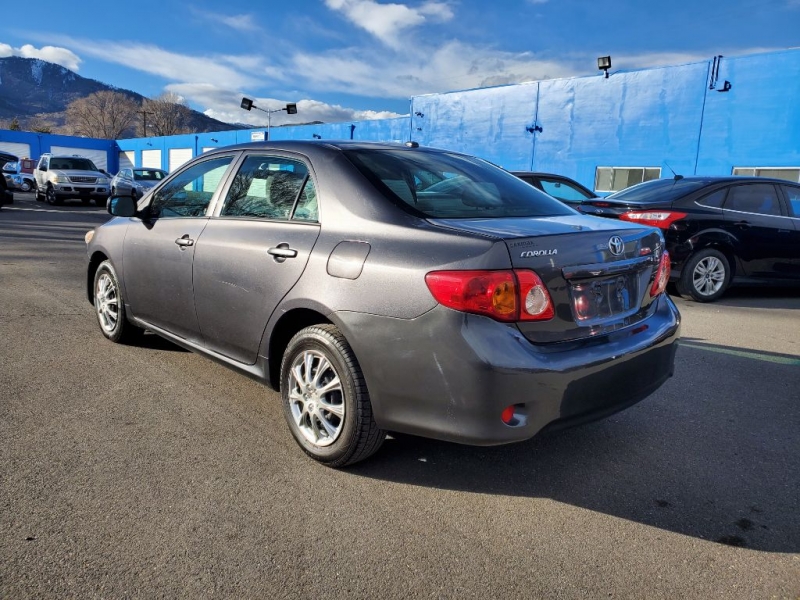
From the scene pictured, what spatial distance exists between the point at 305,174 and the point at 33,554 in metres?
2.09

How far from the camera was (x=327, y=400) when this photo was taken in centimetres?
290

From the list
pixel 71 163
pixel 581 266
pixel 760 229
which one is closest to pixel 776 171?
pixel 760 229

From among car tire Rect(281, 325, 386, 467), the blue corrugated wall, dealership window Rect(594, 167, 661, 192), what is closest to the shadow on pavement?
car tire Rect(281, 325, 386, 467)

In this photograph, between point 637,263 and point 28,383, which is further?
point 28,383

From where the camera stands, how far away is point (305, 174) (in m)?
3.22

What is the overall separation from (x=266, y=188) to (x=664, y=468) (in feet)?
8.59

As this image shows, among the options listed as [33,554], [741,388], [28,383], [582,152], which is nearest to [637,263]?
[741,388]

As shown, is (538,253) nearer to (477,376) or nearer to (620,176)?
(477,376)

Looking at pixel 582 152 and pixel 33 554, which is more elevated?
pixel 582 152

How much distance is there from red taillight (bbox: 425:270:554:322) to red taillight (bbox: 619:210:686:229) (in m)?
5.30

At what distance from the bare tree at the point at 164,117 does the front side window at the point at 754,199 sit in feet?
318

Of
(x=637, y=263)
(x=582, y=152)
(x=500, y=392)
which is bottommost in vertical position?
(x=500, y=392)

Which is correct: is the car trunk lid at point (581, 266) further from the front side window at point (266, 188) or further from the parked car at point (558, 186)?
the parked car at point (558, 186)

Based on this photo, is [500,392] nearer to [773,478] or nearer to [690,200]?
[773,478]
